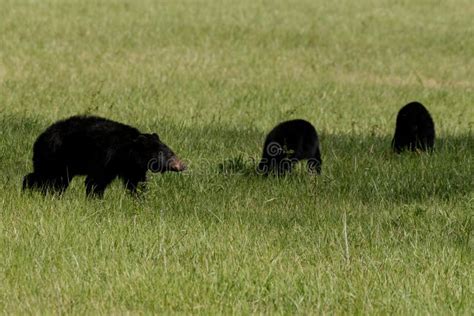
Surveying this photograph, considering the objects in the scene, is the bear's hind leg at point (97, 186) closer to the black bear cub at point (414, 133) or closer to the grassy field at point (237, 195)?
the grassy field at point (237, 195)

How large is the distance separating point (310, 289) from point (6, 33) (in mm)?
18491

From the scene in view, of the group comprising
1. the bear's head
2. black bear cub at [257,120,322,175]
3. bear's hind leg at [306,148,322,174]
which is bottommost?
bear's hind leg at [306,148,322,174]

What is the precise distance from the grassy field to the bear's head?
30 cm

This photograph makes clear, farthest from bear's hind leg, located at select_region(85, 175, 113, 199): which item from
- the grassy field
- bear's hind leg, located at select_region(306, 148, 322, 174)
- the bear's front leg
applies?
bear's hind leg, located at select_region(306, 148, 322, 174)

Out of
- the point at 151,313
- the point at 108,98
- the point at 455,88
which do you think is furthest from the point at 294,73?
the point at 151,313

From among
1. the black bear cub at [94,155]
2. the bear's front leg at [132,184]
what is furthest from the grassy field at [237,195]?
the black bear cub at [94,155]

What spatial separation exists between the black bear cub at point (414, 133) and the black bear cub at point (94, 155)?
415 cm

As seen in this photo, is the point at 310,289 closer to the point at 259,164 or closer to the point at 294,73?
the point at 259,164

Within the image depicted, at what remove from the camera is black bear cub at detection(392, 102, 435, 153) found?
1186 cm

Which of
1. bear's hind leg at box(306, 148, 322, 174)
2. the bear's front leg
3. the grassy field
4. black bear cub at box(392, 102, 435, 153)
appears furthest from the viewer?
black bear cub at box(392, 102, 435, 153)

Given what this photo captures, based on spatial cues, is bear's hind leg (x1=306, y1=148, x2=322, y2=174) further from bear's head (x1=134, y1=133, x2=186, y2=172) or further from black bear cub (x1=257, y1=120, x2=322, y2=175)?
bear's head (x1=134, y1=133, x2=186, y2=172)

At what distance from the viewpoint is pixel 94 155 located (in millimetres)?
8516

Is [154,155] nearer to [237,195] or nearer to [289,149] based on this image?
[237,195]

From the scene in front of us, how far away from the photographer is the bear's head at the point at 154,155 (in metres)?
8.48
